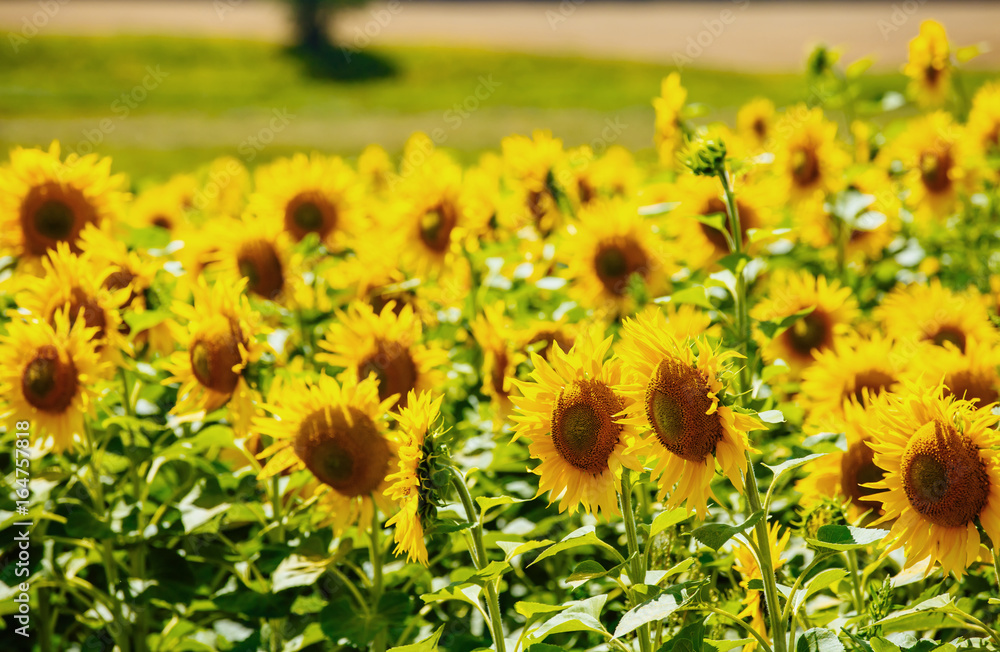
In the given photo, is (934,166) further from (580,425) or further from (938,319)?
(580,425)

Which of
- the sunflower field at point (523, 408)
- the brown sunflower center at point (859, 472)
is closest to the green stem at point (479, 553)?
the sunflower field at point (523, 408)

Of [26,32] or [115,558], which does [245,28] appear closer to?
[26,32]

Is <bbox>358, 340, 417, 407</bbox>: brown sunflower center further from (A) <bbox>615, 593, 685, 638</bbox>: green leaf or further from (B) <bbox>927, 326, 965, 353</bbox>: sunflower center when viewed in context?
(B) <bbox>927, 326, 965, 353</bbox>: sunflower center

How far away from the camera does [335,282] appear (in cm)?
351

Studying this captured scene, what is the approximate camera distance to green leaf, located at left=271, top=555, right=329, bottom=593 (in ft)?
7.40

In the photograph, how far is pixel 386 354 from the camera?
8.67 ft

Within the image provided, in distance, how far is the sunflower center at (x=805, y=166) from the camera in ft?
12.7

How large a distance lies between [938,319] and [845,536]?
144 cm

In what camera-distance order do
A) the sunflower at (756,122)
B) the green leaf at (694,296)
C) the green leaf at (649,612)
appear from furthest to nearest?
the sunflower at (756,122), the green leaf at (694,296), the green leaf at (649,612)

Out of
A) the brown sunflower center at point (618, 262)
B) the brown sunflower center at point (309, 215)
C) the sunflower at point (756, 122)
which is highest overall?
the sunflower at point (756, 122)

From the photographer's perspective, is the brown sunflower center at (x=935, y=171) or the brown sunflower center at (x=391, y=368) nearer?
the brown sunflower center at (x=391, y=368)

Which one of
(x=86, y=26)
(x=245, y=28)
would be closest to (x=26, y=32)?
(x=86, y=26)

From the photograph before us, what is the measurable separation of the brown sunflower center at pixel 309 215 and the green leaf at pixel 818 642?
8.30 ft

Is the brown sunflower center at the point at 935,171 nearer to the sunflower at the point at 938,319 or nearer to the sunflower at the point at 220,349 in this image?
the sunflower at the point at 938,319
